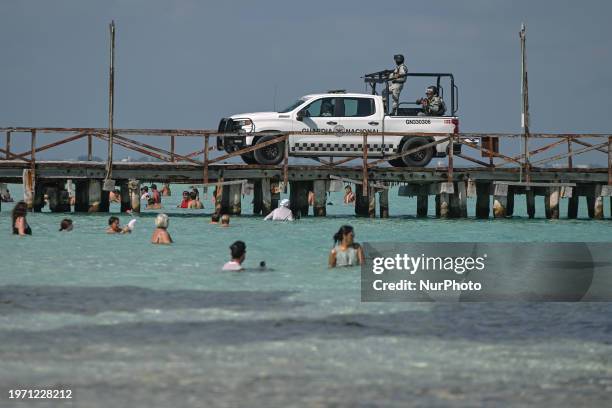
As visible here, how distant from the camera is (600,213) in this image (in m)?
33.1

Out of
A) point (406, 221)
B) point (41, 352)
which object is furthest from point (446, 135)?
point (41, 352)

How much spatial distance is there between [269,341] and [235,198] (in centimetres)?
1911

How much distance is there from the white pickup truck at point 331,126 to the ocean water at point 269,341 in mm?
8589

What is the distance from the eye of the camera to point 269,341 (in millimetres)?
11891

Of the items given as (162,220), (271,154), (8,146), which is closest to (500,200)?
(271,154)

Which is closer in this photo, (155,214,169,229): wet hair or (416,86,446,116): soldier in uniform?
(155,214,169,229): wet hair

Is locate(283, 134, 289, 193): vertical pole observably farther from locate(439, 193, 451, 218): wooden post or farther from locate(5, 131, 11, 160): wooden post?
locate(5, 131, 11, 160): wooden post

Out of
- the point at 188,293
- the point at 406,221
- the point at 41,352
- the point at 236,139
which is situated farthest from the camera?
the point at 406,221

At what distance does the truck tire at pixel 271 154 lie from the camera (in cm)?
2903

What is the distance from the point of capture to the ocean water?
9641 mm

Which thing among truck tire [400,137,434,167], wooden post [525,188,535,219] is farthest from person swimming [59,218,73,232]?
wooden post [525,188,535,219]

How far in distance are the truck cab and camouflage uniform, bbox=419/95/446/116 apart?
186mm

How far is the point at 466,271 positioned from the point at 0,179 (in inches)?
694

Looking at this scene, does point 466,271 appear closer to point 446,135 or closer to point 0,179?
point 446,135
